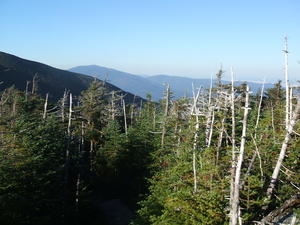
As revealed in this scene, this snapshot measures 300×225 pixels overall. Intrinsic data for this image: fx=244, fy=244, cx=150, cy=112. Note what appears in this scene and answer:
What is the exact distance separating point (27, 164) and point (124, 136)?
1298 centimetres

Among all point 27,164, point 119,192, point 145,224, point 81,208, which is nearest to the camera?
point 145,224

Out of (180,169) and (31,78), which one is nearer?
(180,169)

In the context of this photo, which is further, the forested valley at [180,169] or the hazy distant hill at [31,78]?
the hazy distant hill at [31,78]

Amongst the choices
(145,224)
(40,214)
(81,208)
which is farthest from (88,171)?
(145,224)

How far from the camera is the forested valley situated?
9578 mm

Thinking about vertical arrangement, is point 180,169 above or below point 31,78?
below

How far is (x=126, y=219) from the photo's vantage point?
24.4m

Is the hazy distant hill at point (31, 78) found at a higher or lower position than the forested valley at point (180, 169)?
higher

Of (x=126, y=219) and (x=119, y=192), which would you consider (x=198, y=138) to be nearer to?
(x=126, y=219)

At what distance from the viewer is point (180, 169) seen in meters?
14.0

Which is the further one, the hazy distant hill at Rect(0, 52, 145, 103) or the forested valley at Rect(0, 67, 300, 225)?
the hazy distant hill at Rect(0, 52, 145, 103)

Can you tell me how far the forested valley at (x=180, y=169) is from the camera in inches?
377

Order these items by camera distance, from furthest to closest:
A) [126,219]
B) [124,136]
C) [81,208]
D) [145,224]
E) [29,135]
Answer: [124,136]
[126,219]
[81,208]
[29,135]
[145,224]

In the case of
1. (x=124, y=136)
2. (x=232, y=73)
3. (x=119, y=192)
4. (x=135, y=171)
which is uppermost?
(x=232, y=73)
